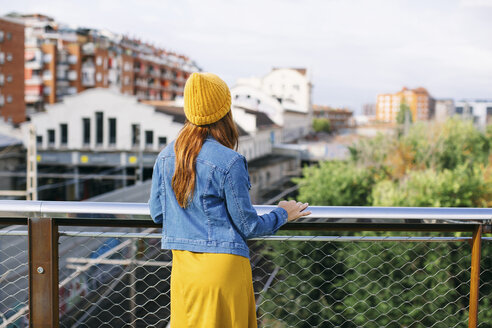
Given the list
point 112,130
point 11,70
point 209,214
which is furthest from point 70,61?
point 209,214

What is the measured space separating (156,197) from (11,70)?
5053 centimetres

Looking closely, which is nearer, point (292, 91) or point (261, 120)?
point (261, 120)

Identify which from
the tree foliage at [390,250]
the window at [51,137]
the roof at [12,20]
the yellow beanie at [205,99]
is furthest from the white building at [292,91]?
the yellow beanie at [205,99]

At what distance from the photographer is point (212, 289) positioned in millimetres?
2002

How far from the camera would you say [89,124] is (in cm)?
3538

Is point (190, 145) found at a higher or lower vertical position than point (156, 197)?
higher

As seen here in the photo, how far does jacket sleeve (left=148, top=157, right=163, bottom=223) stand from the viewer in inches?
84.7

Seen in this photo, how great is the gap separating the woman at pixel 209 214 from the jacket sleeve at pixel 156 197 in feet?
0.15

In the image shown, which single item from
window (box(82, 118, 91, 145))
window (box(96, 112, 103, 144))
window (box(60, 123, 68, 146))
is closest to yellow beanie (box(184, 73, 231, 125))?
window (box(96, 112, 103, 144))

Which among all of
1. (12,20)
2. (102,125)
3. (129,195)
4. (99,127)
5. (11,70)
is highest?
(12,20)

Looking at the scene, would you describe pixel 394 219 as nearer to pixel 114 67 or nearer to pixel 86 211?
pixel 86 211

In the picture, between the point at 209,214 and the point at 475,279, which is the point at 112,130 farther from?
the point at 209,214

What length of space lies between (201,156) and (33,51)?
5753cm

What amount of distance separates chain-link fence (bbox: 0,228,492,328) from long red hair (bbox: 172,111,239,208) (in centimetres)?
69
